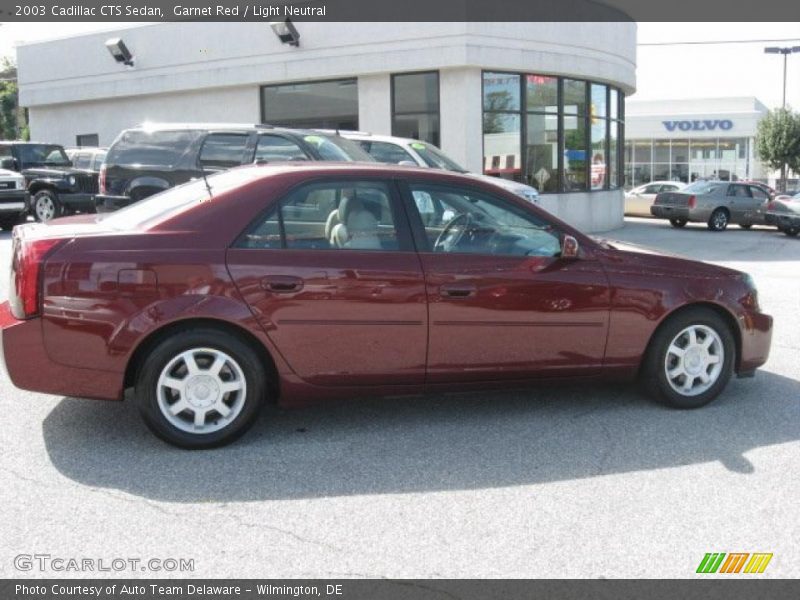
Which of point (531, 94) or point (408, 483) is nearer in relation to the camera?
point (408, 483)

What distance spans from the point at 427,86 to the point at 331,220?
14.4m

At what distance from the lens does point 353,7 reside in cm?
1867

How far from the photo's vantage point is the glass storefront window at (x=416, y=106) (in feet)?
60.8

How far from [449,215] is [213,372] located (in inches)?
66.8

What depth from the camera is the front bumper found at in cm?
1734

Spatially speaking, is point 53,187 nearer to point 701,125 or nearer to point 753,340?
point 753,340

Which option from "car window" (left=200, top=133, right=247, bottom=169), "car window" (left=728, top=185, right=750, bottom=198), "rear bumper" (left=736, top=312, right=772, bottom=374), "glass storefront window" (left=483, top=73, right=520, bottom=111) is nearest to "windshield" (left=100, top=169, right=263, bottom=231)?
"rear bumper" (left=736, top=312, right=772, bottom=374)

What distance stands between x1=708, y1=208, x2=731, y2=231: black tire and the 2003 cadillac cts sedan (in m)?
19.3

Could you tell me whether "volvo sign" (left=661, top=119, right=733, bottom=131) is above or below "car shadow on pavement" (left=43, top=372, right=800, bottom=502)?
above

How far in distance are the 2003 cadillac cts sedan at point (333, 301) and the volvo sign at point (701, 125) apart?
44544 millimetres

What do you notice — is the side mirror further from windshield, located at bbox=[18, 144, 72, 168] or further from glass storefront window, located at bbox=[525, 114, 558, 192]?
windshield, located at bbox=[18, 144, 72, 168]

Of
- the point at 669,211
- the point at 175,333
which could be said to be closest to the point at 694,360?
the point at 175,333

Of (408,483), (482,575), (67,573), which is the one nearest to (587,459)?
(408,483)

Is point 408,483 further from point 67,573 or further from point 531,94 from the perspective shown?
point 531,94
